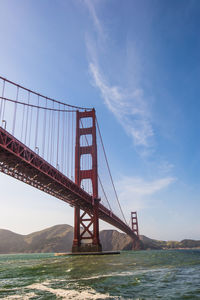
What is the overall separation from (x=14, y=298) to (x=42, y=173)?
18.8 meters

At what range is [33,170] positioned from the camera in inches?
992

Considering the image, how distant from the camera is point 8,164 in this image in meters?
23.1

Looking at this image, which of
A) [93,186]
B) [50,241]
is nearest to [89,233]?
[93,186]

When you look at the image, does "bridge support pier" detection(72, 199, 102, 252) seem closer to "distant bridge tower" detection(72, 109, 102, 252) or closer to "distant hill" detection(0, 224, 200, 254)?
"distant bridge tower" detection(72, 109, 102, 252)

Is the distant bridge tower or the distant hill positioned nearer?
the distant bridge tower

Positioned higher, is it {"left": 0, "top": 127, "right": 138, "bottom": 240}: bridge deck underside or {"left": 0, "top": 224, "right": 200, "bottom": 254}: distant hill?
{"left": 0, "top": 127, "right": 138, "bottom": 240}: bridge deck underside

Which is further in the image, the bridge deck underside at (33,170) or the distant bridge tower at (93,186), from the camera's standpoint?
the distant bridge tower at (93,186)

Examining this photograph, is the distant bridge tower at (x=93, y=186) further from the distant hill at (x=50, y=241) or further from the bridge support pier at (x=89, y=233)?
the distant hill at (x=50, y=241)

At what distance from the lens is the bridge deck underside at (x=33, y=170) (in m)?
20.6

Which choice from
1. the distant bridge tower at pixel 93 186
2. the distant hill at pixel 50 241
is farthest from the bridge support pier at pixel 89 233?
the distant hill at pixel 50 241

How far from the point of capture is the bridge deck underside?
67.6 feet

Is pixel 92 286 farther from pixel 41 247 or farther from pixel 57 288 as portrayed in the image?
pixel 41 247

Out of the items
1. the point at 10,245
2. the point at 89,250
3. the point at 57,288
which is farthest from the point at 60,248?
the point at 57,288

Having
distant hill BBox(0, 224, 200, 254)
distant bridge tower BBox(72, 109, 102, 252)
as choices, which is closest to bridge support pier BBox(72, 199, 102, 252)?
distant bridge tower BBox(72, 109, 102, 252)
